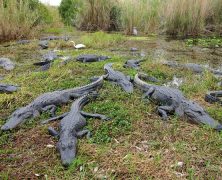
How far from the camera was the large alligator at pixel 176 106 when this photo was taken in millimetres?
4504

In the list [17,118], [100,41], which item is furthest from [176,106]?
[100,41]

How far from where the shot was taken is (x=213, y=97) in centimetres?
536

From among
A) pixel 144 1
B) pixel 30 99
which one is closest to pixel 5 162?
pixel 30 99

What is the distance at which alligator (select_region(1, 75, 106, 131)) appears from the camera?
14.9 ft

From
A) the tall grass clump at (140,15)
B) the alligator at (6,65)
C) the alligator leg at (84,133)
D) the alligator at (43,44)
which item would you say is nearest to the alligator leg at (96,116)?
the alligator leg at (84,133)

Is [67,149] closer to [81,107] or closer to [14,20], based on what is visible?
[81,107]

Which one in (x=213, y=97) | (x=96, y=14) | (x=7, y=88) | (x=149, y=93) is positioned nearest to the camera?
(x=213, y=97)

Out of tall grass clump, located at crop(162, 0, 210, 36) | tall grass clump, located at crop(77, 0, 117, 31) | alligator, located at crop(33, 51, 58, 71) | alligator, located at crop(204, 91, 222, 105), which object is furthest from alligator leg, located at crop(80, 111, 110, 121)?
tall grass clump, located at crop(77, 0, 117, 31)

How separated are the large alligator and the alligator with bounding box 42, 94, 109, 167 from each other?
957 millimetres

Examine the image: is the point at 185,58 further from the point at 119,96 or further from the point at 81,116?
the point at 81,116

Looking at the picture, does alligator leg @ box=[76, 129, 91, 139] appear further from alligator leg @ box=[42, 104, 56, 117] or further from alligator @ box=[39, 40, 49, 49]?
alligator @ box=[39, 40, 49, 49]

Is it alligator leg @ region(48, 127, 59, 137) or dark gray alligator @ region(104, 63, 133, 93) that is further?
dark gray alligator @ region(104, 63, 133, 93)

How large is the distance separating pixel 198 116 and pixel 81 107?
1.57 meters

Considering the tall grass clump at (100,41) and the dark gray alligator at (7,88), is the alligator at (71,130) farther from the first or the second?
the tall grass clump at (100,41)
